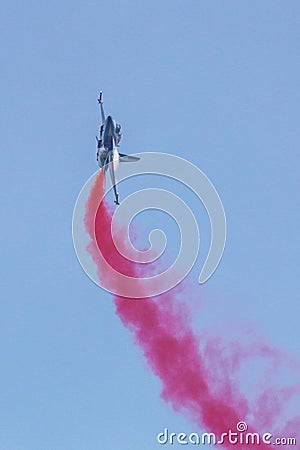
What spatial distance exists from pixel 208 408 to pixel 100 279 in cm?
1254

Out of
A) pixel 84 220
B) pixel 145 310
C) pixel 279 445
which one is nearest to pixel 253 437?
pixel 279 445

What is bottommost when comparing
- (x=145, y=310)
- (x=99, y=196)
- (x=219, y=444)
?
(x=219, y=444)

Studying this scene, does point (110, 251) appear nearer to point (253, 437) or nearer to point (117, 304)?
point (117, 304)

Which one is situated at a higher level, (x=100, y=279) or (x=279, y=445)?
(x=100, y=279)

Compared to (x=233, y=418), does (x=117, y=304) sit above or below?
above

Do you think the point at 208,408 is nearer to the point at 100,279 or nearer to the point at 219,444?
the point at 219,444

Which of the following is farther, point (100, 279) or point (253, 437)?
point (100, 279)

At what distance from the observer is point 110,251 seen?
11175cm

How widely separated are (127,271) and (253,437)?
15.5 metres

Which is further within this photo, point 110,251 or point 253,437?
point 110,251

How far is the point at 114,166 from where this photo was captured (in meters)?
107

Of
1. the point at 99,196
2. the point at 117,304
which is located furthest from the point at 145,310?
the point at 99,196

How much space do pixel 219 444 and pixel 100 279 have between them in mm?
15616

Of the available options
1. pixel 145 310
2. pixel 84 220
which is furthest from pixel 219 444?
Answer: pixel 84 220
